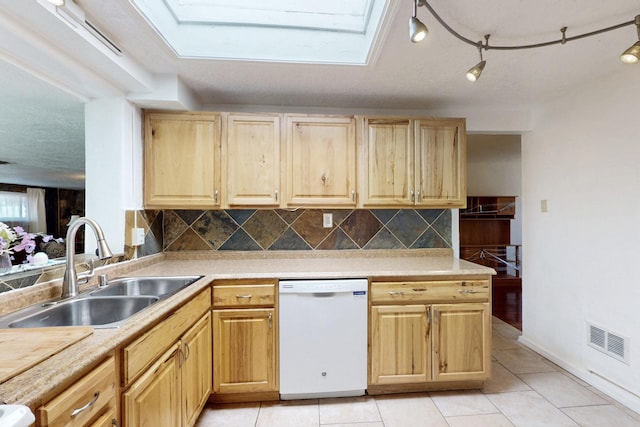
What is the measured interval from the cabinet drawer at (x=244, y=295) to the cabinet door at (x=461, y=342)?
1124mm

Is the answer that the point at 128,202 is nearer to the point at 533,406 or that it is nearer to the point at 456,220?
the point at 456,220

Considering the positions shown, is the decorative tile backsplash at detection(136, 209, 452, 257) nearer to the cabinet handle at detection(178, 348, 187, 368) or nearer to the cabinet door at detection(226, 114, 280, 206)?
the cabinet door at detection(226, 114, 280, 206)

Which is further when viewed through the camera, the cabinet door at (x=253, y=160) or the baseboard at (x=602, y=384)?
the cabinet door at (x=253, y=160)

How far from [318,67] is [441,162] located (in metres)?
1.22

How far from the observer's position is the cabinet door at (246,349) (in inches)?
75.2

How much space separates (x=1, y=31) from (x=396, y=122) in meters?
2.24

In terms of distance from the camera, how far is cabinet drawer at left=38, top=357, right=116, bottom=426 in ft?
2.54

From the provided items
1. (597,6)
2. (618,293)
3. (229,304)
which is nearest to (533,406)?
(618,293)

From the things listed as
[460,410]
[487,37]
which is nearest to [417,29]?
[487,37]

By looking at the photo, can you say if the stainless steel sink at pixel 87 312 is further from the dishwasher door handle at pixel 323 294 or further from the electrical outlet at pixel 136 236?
the dishwasher door handle at pixel 323 294

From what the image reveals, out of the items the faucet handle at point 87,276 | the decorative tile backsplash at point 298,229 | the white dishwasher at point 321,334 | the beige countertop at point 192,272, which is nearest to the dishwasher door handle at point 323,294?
the white dishwasher at point 321,334

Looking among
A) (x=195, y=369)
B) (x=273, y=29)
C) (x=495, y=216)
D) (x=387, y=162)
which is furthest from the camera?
(x=495, y=216)

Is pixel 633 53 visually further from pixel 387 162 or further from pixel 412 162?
pixel 387 162

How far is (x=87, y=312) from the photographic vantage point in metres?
1.47
